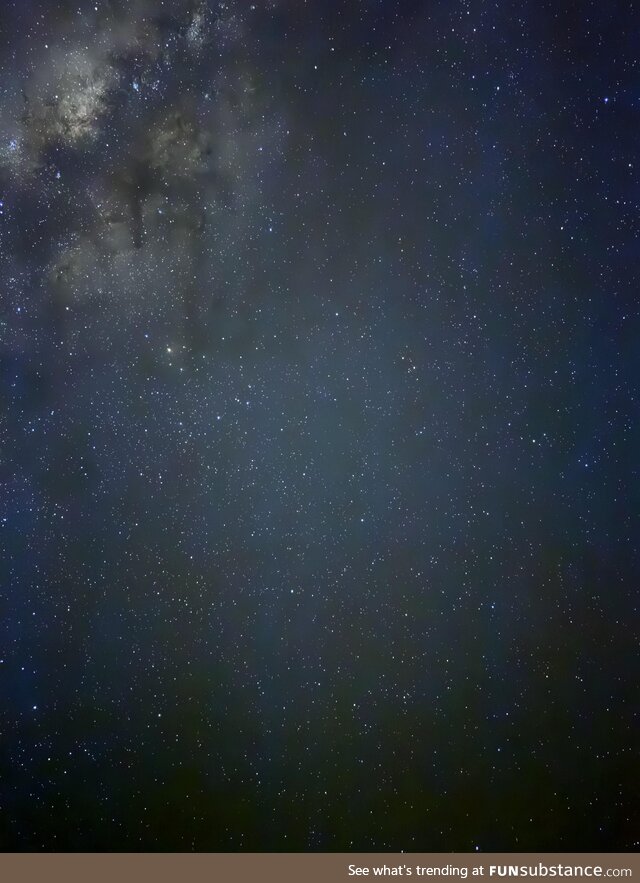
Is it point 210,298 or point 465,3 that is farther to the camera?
point 210,298

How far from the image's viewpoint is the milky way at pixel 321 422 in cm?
172

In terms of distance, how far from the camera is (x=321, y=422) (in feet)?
5.95

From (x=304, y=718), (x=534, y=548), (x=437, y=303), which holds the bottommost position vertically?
(x=304, y=718)

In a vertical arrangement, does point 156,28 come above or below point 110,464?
above

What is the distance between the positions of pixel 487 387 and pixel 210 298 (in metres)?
0.83

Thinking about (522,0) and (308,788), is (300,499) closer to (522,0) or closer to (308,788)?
(308,788)

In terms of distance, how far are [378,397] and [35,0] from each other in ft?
5.06

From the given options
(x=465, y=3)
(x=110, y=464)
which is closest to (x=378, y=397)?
(x=110, y=464)

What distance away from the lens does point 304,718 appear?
1816mm

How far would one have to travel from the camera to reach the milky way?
1.72 metres

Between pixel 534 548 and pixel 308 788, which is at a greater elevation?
pixel 534 548

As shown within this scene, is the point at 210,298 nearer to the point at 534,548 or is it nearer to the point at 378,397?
the point at 378,397

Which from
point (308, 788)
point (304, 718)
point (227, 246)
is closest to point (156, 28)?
point (227, 246)

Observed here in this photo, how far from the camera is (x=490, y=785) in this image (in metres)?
1.74
